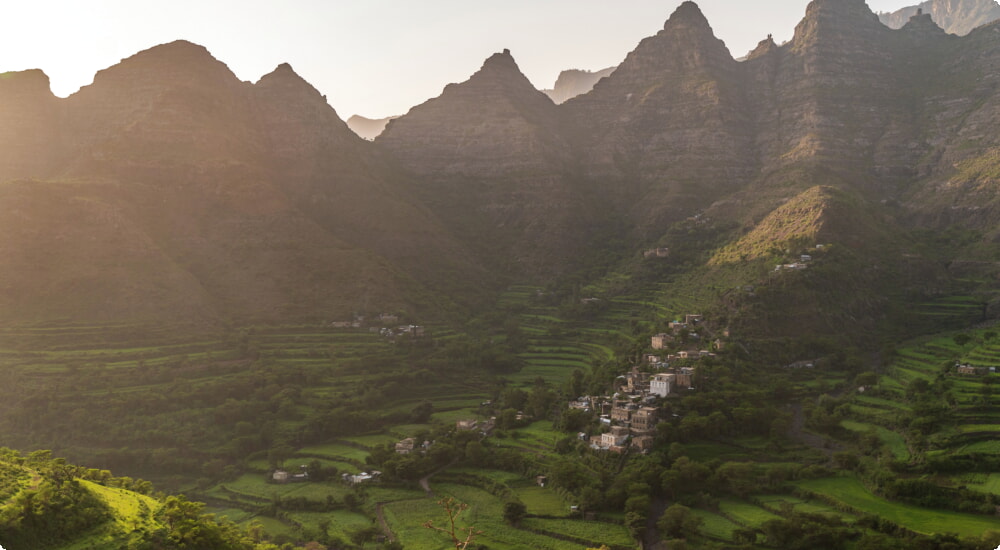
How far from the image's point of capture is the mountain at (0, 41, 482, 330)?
71.6 metres

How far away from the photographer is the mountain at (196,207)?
7156cm

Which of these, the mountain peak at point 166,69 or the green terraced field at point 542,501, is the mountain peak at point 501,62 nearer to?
the mountain peak at point 166,69

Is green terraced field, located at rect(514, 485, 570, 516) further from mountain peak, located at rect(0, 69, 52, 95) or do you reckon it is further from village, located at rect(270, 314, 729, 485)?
mountain peak, located at rect(0, 69, 52, 95)

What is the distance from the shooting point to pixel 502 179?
409 ft

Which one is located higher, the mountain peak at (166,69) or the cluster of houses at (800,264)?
the mountain peak at (166,69)

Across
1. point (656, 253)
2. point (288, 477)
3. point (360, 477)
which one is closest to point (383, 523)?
point (360, 477)

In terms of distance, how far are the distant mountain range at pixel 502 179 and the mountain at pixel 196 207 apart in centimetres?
30

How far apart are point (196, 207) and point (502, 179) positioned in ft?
183

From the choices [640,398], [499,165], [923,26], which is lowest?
[640,398]

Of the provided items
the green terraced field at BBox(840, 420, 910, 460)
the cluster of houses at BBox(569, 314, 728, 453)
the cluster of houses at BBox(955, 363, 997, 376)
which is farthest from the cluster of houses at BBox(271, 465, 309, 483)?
the cluster of houses at BBox(955, 363, 997, 376)

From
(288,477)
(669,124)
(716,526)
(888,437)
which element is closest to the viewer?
(716,526)

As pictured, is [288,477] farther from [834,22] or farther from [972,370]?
[834,22]

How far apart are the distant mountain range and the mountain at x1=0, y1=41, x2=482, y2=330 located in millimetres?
296

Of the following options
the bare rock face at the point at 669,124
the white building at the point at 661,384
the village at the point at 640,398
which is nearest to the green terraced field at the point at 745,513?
the village at the point at 640,398
